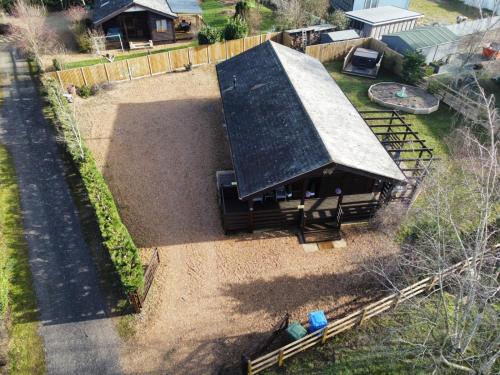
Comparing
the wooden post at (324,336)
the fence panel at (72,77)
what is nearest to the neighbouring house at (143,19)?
the fence panel at (72,77)

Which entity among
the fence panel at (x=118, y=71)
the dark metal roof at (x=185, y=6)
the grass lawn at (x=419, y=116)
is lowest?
the grass lawn at (x=419, y=116)

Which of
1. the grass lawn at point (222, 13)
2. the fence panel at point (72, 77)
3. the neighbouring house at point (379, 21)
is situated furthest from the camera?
the grass lawn at point (222, 13)

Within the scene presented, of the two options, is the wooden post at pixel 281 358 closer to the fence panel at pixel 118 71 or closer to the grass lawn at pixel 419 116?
the grass lawn at pixel 419 116

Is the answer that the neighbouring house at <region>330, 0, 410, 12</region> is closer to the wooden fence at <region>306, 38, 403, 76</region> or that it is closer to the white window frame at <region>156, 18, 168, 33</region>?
the wooden fence at <region>306, 38, 403, 76</region>

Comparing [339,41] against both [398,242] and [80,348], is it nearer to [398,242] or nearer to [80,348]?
[398,242]

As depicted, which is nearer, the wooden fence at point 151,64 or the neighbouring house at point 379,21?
the wooden fence at point 151,64

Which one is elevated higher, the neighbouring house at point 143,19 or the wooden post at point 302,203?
the neighbouring house at point 143,19

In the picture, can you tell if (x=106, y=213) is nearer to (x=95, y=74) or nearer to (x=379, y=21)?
(x=95, y=74)
